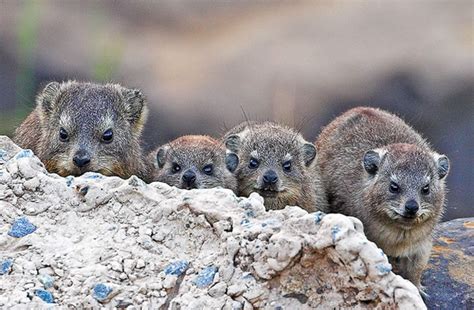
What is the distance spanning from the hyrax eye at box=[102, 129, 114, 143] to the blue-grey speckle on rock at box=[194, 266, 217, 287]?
2.25 m

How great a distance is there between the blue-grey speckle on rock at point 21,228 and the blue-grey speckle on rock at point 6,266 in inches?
7.7

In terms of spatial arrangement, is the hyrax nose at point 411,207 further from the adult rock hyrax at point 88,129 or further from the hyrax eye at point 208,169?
the adult rock hyrax at point 88,129

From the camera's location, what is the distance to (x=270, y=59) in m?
10.6

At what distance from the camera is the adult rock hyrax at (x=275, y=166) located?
24.4 feet

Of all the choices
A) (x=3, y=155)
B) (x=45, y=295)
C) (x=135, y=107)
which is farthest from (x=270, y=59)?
(x=45, y=295)

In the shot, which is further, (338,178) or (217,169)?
(338,178)

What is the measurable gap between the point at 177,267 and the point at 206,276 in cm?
17

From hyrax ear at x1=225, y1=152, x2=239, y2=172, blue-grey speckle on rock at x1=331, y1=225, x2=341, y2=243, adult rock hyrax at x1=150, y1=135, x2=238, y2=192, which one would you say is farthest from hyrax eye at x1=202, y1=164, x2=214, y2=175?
blue-grey speckle on rock at x1=331, y1=225, x2=341, y2=243

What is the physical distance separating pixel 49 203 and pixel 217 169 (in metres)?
2.04

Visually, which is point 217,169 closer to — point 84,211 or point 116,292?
point 84,211

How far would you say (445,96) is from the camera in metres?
11.0

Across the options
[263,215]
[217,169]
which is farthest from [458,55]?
[263,215]

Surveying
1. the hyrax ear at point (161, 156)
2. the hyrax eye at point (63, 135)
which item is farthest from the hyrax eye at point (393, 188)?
the hyrax eye at point (63, 135)

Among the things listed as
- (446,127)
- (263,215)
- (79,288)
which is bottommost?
(446,127)
